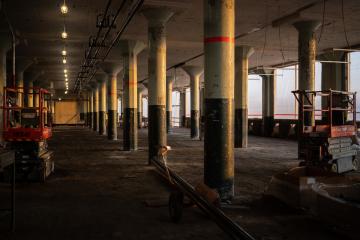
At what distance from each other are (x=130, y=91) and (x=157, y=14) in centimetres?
594

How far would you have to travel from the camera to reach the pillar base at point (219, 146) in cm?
827

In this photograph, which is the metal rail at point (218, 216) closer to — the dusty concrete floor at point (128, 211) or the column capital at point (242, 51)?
the dusty concrete floor at point (128, 211)

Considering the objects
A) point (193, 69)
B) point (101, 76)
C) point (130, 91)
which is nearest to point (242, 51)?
point (130, 91)

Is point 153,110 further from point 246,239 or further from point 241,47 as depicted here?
point 246,239

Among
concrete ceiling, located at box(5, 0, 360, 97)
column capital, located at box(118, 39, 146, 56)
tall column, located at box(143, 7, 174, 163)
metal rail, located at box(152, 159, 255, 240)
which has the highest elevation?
concrete ceiling, located at box(5, 0, 360, 97)

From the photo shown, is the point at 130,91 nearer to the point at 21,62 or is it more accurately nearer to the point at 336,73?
the point at 21,62

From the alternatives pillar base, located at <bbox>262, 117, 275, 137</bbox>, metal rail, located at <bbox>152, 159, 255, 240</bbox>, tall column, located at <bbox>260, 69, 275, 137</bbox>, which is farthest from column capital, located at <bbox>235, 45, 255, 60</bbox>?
metal rail, located at <bbox>152, 159, 255, 240</bbox>

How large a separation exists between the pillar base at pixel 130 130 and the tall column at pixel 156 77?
4.90m

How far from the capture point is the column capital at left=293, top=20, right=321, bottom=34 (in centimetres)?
1633

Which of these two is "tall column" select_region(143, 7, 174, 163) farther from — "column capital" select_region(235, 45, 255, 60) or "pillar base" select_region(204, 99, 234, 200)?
"column capital" select_region(235, 45, 255, 60)

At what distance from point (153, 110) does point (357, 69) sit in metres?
14.4

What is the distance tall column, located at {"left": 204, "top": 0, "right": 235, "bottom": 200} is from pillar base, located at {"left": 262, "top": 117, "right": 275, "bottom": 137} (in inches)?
968

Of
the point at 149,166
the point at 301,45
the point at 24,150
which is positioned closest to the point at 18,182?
the point at 24,150

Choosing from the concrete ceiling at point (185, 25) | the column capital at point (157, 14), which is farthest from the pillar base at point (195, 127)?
the column capital at point (157, 14)
